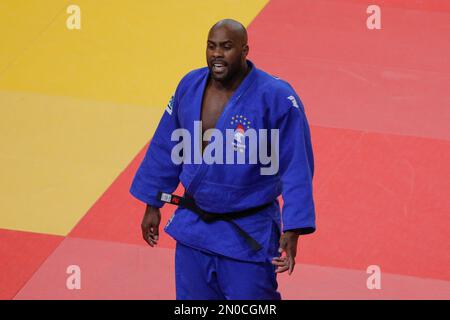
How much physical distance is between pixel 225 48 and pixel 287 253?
3.41 feet

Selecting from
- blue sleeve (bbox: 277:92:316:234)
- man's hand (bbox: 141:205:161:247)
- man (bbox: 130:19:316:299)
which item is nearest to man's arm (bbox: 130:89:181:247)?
man's hand (bbox: 141:205:161:247)

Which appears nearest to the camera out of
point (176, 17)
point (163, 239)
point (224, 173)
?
point (224, 173)

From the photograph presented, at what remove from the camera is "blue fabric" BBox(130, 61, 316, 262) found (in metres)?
4.89

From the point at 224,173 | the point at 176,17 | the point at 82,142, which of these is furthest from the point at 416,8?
the point at 224,173

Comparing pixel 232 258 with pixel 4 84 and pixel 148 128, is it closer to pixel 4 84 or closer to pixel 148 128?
pixel 148 128

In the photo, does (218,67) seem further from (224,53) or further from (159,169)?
(159,169)

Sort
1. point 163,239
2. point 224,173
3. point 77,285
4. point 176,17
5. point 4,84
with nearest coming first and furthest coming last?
1. point 224,173
2. point 77,285
3. point 163,239
4. point 4,84
5. point 176,17

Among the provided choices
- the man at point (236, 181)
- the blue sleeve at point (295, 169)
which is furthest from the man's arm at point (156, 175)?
the blue sleeve at point (295, 169)

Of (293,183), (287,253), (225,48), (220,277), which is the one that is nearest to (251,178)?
(293,183)

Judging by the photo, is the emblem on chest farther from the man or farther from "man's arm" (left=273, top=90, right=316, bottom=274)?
"man's arm" (left=273, top=90, right=316, bottom=274)

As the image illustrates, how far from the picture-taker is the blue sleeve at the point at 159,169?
5.29m

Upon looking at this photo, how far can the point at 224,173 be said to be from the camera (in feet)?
16.2

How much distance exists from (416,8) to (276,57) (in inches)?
69.7

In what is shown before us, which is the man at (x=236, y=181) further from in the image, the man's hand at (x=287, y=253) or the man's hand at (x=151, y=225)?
the man's hand at (x=151, y=225)
